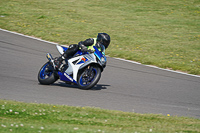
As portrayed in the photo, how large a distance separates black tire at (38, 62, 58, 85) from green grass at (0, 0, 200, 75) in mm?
5440

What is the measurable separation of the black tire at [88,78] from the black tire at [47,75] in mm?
802

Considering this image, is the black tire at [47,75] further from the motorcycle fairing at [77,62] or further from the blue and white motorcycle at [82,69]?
the motorcycle fairing at [77,62]

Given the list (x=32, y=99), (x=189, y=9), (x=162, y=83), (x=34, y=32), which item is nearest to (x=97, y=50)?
(x=32, y=99)

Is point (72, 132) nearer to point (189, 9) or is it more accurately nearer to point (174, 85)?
point (174, 85)

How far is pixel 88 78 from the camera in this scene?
8.89 meters

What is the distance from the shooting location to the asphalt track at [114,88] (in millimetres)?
7761

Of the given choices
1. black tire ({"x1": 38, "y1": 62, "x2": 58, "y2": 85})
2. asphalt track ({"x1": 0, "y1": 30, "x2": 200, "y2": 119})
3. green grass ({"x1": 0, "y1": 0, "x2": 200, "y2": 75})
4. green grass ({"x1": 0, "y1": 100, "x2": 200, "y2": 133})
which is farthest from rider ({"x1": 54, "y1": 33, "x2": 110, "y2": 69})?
green grass ({"x1": 0, "y1": 0, "x2": 200, "y2": 75})

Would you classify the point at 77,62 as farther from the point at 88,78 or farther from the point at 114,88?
the point at 114,88

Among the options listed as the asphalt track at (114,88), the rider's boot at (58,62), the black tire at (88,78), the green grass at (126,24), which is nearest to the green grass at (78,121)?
the asphalt track at (114,88)

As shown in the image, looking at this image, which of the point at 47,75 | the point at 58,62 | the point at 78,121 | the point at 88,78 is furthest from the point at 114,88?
the point at 78,121

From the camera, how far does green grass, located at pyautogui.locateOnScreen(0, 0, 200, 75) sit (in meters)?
15.5

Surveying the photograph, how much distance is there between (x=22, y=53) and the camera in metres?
13.4

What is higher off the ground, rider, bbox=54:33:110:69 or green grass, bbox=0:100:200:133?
rider, bbox=54:33:110:69

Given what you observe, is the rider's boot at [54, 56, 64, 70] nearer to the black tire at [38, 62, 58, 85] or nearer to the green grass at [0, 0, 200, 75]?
the black tire at [38, 62, 58, 85]
